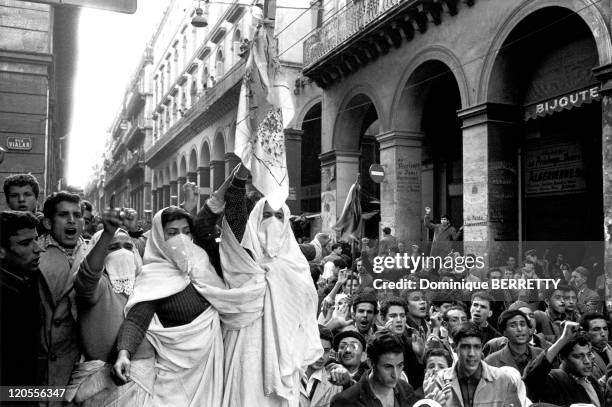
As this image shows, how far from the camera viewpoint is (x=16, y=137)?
1214cm

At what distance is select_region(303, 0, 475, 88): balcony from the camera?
45.3 ft

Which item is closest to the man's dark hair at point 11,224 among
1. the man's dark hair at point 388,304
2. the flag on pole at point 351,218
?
the man's dark hair at point 388,304

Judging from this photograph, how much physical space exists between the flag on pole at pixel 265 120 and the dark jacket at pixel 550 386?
2.11 m

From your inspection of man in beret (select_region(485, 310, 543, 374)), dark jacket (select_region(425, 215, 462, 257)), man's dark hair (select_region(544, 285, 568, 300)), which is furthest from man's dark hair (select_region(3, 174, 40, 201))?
dark jacket (select_region(425, 215, 462, 257))

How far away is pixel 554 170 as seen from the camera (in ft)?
43.6

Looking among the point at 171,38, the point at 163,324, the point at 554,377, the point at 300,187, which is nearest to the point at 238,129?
the point at 163,324

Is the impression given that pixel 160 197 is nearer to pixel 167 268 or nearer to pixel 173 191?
pixel 173 191

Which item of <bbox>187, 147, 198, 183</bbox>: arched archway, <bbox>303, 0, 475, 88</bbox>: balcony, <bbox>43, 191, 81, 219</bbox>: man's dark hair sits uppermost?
<bbox>303, 0, 475, 88</bbox>: balcony

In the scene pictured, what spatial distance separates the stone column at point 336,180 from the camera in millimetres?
18000

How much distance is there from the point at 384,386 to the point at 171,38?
133 feet

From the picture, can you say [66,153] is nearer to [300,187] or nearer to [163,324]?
[300,187]

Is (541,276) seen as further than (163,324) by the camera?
Yes

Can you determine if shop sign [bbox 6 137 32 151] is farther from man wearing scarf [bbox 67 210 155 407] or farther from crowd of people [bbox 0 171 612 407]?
man wearing scarf [bbox 67 210 155 407]

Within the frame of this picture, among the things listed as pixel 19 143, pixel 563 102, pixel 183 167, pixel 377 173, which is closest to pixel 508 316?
pixel 563 102
